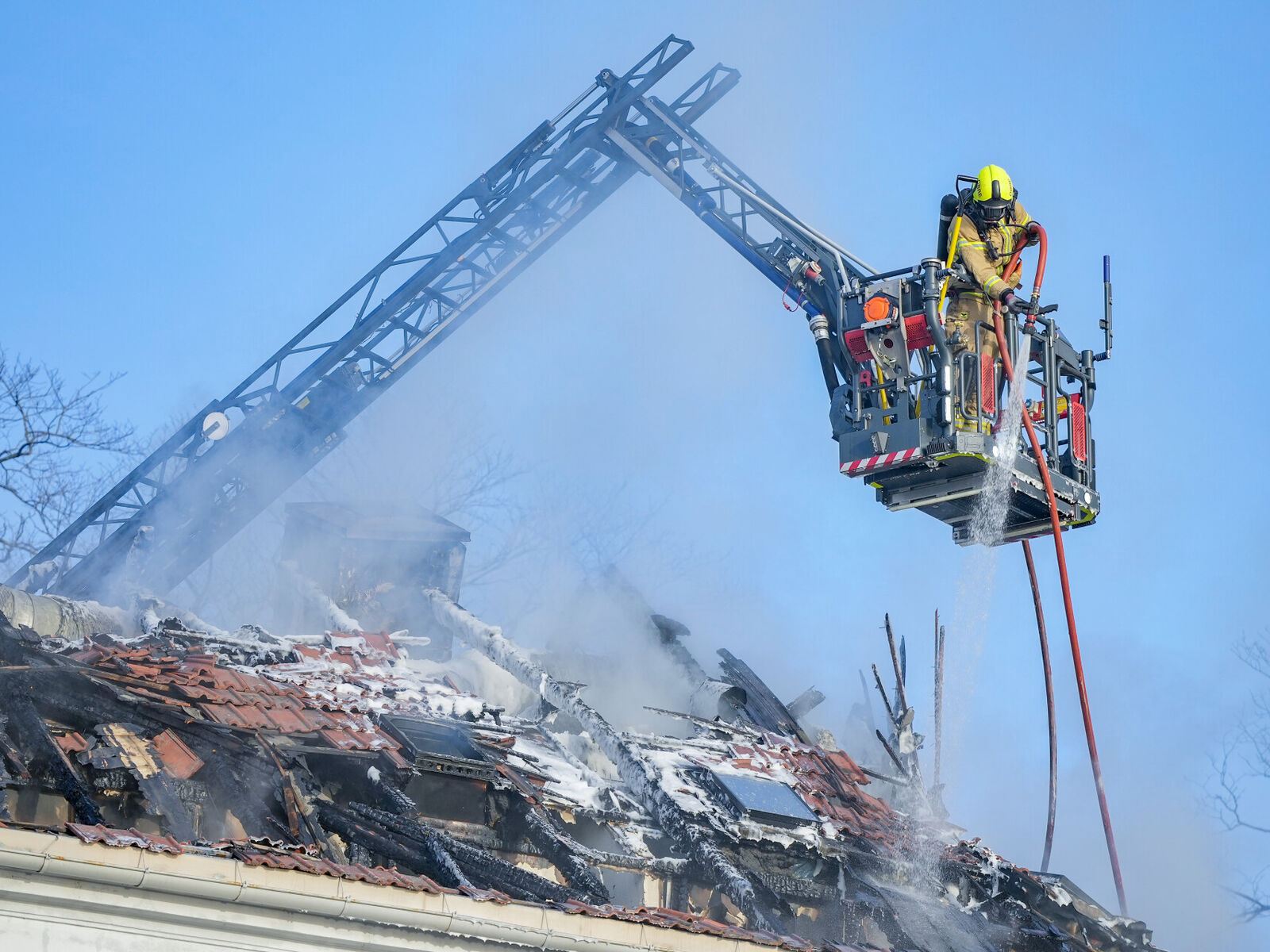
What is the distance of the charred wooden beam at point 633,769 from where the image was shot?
10188mm

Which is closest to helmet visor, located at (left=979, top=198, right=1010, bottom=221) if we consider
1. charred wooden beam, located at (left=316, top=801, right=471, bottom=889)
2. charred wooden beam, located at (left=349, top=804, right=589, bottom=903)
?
charred wooden beam, located at (left=349, top=804, right=589, bottom=903)

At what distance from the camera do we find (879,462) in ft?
35.8

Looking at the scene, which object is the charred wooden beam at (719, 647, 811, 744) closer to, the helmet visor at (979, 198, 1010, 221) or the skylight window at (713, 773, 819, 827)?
the skylight window at (713, 773, 819, 827)

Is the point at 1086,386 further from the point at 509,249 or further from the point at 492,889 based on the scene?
the point at 509,249

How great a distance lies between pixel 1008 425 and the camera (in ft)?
35.2

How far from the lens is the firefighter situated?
1094 centimetres

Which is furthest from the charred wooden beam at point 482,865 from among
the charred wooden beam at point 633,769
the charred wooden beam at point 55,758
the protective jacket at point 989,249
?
the protective jacket at point 989,249

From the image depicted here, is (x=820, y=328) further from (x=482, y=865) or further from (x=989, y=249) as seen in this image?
(x=482, y=865)

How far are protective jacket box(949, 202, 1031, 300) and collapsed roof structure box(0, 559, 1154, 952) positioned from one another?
4410 millimetres

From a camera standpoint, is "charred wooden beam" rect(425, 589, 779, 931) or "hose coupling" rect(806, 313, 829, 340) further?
A: "hose coupling" rect(806, 313, 829, 340)

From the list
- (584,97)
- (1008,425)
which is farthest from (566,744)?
(584,97)

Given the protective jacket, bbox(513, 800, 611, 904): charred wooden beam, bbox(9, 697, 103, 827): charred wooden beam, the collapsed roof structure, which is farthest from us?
the protective jacket

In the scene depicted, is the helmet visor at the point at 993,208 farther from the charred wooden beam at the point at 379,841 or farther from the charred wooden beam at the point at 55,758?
the charred wooden beam at the point at 55,758

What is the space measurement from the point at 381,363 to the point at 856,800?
7.88 metres
